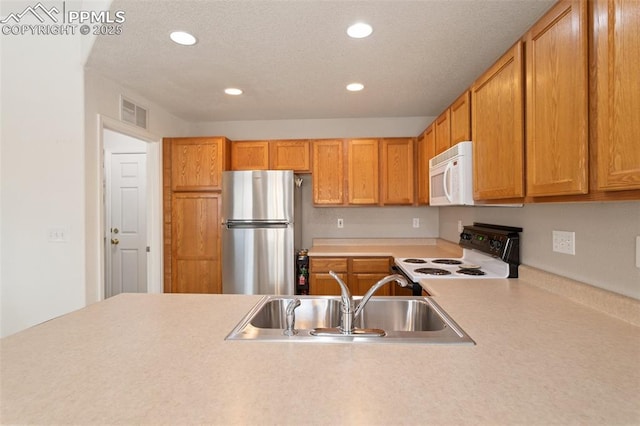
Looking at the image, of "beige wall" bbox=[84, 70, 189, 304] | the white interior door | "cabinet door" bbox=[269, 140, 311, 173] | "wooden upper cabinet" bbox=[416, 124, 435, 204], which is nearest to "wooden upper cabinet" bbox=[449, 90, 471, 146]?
"wooden upper cabinet" bbox=[416, 124, 435, 204]

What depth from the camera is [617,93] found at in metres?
0.90

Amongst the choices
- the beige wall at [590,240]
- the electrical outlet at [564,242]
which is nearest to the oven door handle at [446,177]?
the beige wall at [590,240]

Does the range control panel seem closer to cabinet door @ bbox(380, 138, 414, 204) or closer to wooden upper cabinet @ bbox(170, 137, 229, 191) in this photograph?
cabinet door @ bbox(380, 138, 414, 204)

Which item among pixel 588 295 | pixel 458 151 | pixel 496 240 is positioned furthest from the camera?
pixel 496 240

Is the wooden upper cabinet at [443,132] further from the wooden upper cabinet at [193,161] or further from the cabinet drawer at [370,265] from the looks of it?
the wooden upper cabinet at [193,161]

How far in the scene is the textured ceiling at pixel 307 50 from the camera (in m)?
1.64

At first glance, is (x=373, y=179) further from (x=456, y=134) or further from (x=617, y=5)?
(x=617, y=5)

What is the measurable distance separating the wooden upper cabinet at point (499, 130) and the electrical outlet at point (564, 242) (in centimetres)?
37

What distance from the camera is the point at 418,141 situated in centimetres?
331

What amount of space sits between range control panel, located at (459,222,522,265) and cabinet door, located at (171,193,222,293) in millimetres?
2417

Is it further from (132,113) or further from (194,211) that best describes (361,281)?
(132,113)

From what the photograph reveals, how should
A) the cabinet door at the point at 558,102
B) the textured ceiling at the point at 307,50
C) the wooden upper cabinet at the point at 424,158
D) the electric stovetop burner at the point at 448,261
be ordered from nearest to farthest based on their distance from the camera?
the cabinet door at the point at 558,102
the textured ceiling at the point at 307,50
the electric stovetop burner at the point at 448,261
the wooden upper cabinet at the point at 424,158

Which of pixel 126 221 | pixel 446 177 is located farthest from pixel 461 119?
pixel 126 221

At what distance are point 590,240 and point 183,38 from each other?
2.45m
